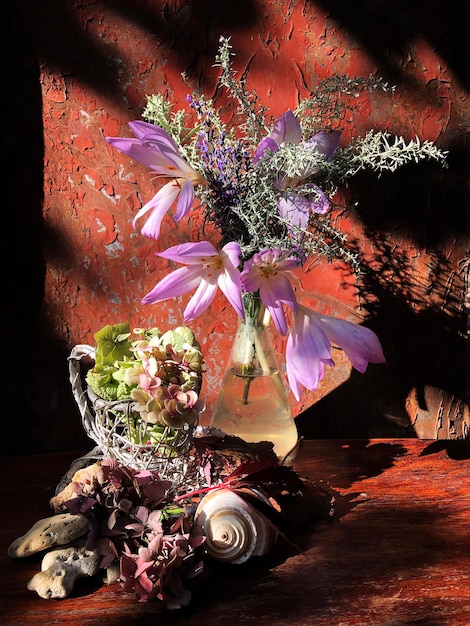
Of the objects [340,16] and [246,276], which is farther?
[340,16]

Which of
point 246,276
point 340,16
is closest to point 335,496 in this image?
point 246,276

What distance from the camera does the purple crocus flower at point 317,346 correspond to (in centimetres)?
99

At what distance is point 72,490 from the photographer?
2.94ft

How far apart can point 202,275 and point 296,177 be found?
0.63ft

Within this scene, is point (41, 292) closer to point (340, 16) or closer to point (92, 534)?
point (92, 534)

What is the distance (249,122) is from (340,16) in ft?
1.34

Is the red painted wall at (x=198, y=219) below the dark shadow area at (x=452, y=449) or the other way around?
the other way around

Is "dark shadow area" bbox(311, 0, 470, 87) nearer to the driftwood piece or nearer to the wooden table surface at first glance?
the wooden table surface

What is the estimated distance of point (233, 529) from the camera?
829 millimetres

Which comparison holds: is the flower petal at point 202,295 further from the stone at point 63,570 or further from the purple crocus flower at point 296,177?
the stone at point 63,570

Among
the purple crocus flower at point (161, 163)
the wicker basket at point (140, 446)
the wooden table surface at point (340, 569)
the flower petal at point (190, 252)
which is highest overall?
the purple crocus flower at point (161, 163)

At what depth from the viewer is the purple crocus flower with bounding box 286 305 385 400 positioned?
3.24 ft

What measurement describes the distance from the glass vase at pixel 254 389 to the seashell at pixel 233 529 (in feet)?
0.79

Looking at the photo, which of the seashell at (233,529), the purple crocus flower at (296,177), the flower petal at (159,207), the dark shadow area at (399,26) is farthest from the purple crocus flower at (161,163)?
the dark shadow area at (399,26)
